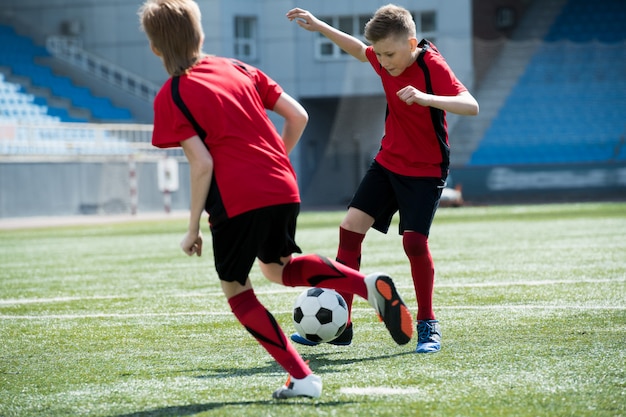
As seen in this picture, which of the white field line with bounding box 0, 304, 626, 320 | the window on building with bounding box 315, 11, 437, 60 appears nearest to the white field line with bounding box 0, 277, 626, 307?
the white field line with bounding box 0, 304, 626, 320

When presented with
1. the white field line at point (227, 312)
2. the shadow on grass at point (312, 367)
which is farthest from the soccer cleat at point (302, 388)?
the white field line at point (227, 312)

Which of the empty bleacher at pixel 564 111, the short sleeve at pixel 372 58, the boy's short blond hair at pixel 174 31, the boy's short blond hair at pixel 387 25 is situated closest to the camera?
the boy's short blond hair at pixel 174 31

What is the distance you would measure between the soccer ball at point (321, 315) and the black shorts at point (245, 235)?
1.09 metres

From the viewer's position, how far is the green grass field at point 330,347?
12.6 ft

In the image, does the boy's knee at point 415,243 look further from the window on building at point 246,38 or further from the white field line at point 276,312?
the window on building at point 246,38

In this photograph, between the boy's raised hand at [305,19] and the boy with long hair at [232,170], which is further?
the boy's raised hand at [305,19]

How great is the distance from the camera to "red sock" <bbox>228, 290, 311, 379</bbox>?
3.93m

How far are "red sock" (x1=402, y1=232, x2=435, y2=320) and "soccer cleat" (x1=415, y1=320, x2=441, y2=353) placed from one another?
0.40 feet

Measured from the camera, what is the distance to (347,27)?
33.8 meters

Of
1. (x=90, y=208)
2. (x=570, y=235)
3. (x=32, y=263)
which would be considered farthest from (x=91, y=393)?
(x=90, y=208)

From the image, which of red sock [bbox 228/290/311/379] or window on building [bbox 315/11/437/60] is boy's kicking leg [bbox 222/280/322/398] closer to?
red sock [bbox 228/290/311/379]

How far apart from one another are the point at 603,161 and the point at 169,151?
1298 centimetres

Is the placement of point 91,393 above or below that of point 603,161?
above

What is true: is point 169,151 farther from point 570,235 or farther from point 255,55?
point 570,235
